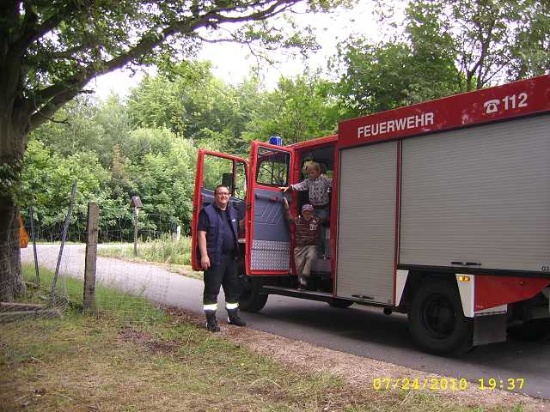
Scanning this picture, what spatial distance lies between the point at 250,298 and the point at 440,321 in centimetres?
358

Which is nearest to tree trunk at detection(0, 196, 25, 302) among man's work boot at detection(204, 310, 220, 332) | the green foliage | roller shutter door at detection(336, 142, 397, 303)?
man's work boot at detection(204, 310, 220, 332)

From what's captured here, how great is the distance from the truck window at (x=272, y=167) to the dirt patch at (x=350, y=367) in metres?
2.50

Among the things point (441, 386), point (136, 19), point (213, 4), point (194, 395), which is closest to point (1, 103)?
point (136, 19)

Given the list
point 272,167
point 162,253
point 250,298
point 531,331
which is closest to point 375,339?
point 531,331

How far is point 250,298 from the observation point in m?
8.88

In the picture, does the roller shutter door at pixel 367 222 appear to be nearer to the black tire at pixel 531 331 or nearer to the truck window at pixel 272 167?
the truck window at pixel 272 167

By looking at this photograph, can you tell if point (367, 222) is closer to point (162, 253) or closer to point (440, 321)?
point (440, 321)

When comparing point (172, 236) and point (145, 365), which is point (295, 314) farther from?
point (172, 236)

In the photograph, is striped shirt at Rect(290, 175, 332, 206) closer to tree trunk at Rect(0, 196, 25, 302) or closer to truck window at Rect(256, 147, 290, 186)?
truck window at Rect(256, 147, 290, 186)

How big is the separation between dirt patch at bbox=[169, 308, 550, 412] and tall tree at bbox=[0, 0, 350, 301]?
10.6 feet

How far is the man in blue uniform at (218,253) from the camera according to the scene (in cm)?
693

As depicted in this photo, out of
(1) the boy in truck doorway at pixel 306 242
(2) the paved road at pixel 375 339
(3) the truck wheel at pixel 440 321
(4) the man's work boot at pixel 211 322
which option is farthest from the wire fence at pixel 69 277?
(3) the truck wheel at pixel 440 321

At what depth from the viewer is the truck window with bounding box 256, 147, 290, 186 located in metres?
8.32

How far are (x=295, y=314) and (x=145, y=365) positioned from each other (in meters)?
4.40
